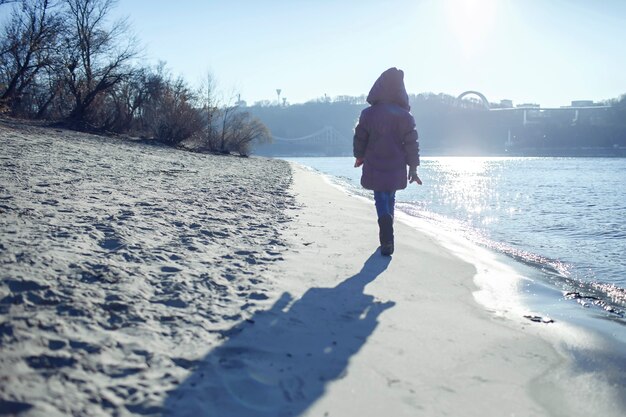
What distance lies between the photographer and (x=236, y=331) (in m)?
2.24

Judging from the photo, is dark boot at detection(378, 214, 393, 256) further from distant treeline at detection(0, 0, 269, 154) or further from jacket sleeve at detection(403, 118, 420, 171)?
distant treeline at detection(0, 0, 269, 154)

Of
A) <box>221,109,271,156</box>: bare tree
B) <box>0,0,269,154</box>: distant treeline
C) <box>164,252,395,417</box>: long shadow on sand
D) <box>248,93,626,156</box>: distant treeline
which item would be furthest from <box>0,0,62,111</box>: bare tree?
<box>248,93,626,156</box>: distant treeline

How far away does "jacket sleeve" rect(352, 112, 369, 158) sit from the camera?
4566 millimetres

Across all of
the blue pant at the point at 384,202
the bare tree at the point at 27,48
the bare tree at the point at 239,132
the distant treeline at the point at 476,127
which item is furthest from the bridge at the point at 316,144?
the blue pant at the point at 384,202

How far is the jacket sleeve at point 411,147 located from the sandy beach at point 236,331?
95 cm

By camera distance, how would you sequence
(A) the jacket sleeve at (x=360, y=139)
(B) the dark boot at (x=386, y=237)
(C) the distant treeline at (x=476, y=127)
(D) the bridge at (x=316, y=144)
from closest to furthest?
(B) the dark boot at (x=386, y=237) < (A) the jacket sleeve at (x=360, y=139) < (C) the distant treeline at (x=476, y=127) < (D) the bridge at (x=316, y=144)

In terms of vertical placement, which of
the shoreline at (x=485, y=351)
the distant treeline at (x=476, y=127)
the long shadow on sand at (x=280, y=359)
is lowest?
the shoreline at (x=485, y=351)

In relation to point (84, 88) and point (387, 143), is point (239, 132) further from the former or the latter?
point (387, 143)

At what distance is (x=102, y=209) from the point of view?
4.07m

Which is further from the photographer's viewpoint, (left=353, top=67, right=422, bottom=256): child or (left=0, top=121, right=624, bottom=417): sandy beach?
(left=353, top=67, right=422, bottom=256): child

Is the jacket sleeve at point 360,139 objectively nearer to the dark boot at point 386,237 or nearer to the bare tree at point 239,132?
the dark boot at point 386,237

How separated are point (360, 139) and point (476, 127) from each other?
84.5 m

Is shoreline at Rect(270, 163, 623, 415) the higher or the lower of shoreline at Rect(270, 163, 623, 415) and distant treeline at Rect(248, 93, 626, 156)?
the lower

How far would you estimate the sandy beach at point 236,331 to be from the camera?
67.2 inches
